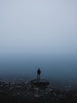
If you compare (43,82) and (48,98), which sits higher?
(43,82)

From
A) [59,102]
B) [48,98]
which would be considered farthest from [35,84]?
[59,102]

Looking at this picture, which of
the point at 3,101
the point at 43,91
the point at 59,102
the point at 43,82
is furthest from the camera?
the point at 43,91

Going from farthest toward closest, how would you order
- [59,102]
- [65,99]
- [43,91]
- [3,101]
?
[43,91] < [65,99] < [59,102] < [3,101]

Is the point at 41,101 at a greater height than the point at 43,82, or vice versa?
the point at 43,82

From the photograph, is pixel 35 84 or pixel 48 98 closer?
pixel 48 98

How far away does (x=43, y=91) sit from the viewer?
1752 centimetres

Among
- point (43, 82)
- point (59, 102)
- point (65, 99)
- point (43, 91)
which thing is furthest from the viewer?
point (43, 91)

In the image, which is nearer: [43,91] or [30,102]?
[30,102]

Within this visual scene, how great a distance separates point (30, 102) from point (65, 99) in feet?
9.67

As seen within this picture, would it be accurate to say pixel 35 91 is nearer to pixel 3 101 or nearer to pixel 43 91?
pixel 43 91

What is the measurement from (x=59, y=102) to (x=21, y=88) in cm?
584

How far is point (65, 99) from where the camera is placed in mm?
15148

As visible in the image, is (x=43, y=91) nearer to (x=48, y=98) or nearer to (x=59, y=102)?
(x=48, y=98)

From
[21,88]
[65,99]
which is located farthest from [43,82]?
[21,88]
